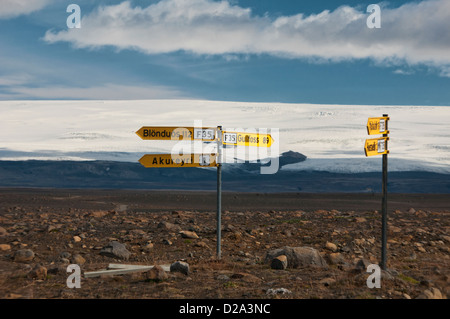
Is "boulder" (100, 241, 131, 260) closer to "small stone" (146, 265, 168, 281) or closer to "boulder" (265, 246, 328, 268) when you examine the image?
"boulder" (265, 246, 328, 268)

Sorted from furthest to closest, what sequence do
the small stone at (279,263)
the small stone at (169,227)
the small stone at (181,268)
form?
the small stone at (169,227) < the small stone at (279,263) < the small stone at (181,268)

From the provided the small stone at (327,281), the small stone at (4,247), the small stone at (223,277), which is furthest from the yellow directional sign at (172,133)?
the small stone at (4,247)

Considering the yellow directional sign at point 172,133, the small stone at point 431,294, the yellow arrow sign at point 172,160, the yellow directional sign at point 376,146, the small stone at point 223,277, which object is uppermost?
the yellow directional sign at point 172,133

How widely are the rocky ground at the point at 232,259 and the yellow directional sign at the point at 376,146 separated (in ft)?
5.94

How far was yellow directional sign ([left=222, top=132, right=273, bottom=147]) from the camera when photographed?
1139 centimetres

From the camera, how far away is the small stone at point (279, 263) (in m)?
10.1

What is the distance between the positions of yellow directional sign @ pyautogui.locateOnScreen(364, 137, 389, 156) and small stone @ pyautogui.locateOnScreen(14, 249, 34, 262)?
6850 millimetres

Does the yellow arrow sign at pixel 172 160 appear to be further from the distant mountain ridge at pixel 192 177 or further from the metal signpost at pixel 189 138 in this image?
the distant mountain ridge at pixel 192 177

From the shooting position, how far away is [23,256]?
1162cm

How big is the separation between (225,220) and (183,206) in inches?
482

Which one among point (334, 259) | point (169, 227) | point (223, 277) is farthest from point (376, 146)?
point (169, 227)

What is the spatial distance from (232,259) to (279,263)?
1.71 metres

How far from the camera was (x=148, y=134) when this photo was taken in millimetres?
11062

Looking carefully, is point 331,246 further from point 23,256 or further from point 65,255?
point 23,256
